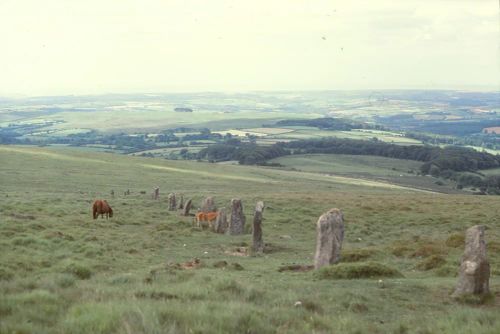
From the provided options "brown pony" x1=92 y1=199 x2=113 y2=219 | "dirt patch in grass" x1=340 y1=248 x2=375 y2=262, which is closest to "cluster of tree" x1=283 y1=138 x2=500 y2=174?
"brown pony" x1=92 y1=199 x2=113 y2=219

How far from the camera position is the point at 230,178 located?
88.9 metres

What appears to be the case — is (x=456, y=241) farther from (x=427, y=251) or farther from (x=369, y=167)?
(x=369, y=167)

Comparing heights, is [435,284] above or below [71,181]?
above

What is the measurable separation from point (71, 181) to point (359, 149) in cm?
10018

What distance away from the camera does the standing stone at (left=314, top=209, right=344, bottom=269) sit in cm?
2117

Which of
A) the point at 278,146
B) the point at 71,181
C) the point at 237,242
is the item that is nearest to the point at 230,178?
the point at 71,181

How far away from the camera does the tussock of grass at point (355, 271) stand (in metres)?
18.6

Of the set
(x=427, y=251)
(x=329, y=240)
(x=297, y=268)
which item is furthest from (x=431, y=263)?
(x=297, y=268)

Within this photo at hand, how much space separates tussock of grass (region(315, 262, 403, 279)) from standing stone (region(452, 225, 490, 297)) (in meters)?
3.49

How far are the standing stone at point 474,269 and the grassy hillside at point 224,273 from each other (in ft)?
2.18

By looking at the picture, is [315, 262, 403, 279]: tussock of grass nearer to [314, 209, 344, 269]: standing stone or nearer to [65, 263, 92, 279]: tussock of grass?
[314, 209, 344, 269]: standing stone

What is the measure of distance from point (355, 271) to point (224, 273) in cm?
436

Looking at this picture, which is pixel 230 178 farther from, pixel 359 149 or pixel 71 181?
pixel 359 149

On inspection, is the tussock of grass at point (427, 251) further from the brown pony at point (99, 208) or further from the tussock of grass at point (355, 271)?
the brown pony at point (99, 208)
